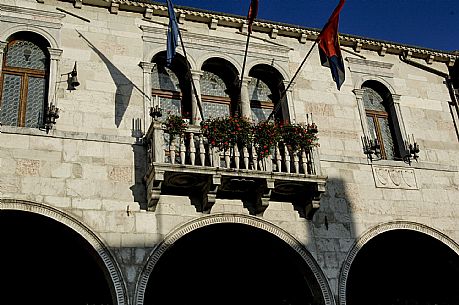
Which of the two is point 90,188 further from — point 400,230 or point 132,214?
point 400,230

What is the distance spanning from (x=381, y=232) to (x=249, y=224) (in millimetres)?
2837

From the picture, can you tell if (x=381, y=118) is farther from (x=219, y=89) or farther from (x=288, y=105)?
(x=219, y=89)

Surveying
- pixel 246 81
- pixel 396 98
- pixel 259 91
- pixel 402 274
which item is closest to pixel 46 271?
pixel 246 81

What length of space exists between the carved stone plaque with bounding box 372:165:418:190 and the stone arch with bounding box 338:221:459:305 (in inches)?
33.5

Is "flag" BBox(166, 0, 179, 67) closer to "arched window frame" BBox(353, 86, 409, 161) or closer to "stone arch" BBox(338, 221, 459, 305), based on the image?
"arched window frame" BBox(353, 86, 409, 161)

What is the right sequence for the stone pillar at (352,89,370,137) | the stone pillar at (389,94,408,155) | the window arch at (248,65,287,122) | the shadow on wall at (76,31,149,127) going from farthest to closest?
1. the stone pillar at (389,94,408,155)
2. the stone pillar at (352,89,370,137)
3. the window arch at (248,65,287,122)
4. the shadow on wall at (76,31,149,127)

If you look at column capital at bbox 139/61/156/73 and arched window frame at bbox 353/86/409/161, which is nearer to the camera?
→ column capital at bbox 139/61/156/73

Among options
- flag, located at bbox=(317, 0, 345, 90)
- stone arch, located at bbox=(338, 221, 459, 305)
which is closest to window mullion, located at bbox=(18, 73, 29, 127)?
flag, located at bbox=(317, 0, 345, 90)

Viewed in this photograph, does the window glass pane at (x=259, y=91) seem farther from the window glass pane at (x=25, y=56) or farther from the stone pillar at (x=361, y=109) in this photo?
the window glass pane at (x=25, y=56)

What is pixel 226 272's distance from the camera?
43.5ft

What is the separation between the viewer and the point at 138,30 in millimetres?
13078

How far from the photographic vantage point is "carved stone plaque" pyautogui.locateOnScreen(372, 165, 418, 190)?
13.0 metres

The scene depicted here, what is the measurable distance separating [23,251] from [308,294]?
5.63 meters

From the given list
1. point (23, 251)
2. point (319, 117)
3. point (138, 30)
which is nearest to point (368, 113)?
point (319, 117)
